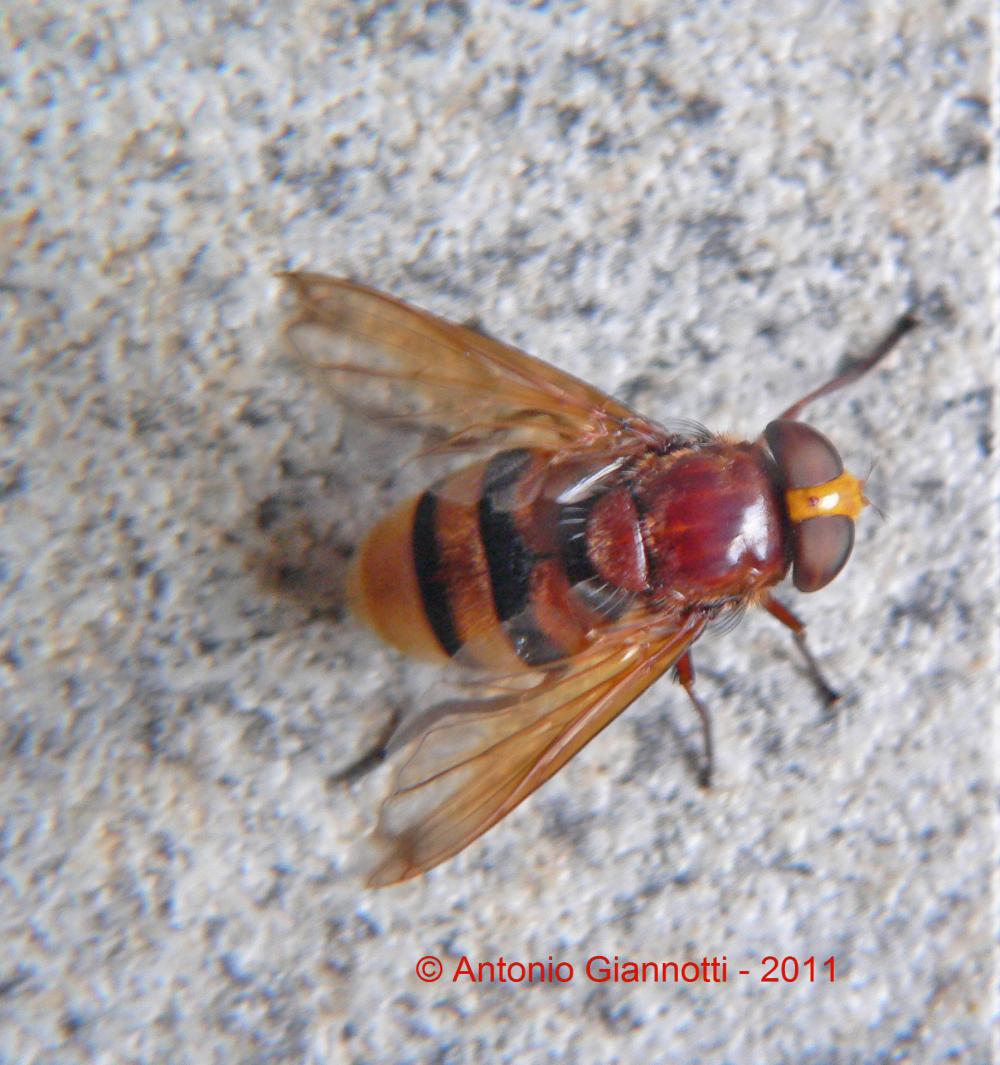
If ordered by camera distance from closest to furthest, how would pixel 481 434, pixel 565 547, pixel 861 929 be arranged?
pixel 565 547, pixel 481 434, pixel 861 929

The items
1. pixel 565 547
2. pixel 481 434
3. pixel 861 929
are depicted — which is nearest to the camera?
pixel 565 547

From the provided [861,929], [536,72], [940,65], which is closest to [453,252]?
[536,72]

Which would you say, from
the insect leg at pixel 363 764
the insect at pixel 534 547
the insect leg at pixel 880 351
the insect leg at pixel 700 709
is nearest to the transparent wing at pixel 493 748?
the insect at pixel 534 547

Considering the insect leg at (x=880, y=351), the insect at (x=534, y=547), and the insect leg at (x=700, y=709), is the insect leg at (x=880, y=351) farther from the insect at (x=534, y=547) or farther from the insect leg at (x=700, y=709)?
the insect leg at (x=700, y=709)

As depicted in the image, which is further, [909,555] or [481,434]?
[909,555]

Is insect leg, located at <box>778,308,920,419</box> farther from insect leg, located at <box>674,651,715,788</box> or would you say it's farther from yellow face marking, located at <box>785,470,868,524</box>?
insect leg, located at <box>674,651,715,788</box>

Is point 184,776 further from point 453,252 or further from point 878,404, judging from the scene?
point 878,404

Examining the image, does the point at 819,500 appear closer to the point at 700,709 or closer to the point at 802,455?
the point at 802,455
